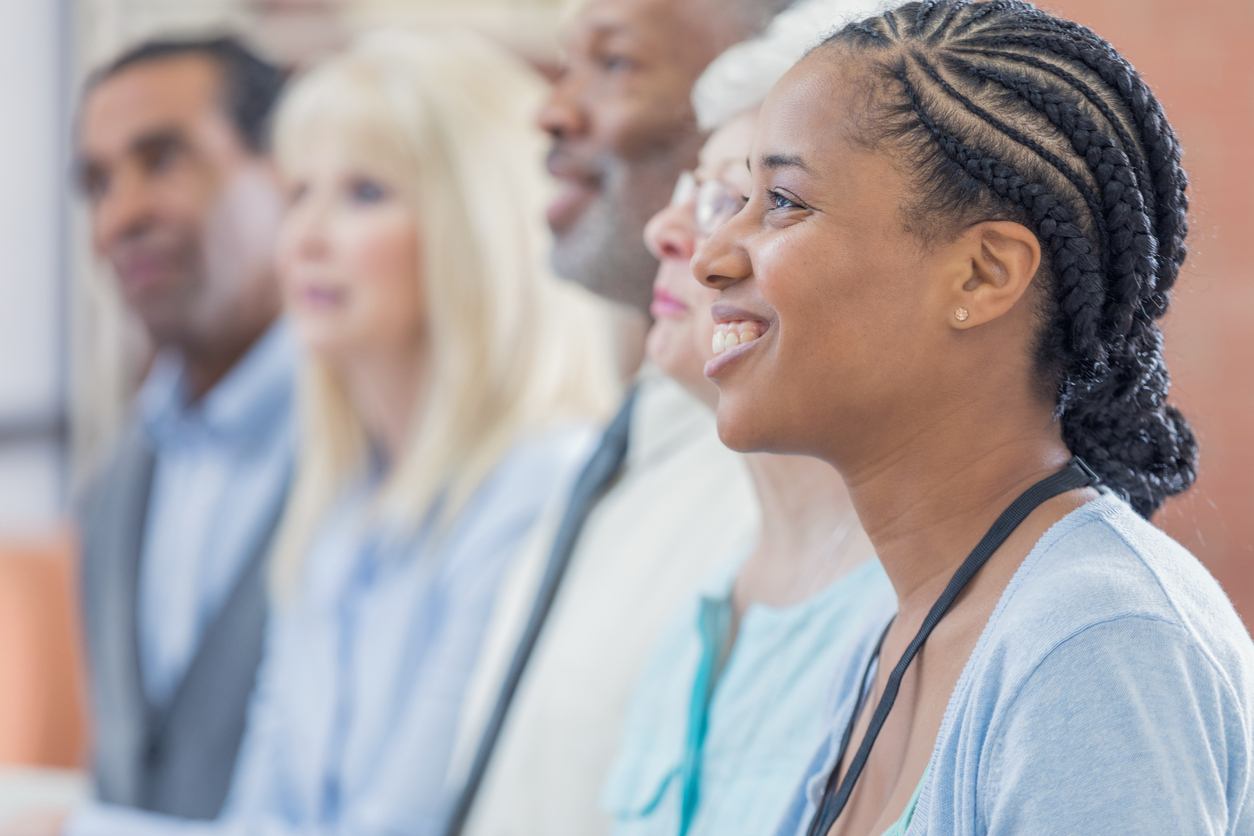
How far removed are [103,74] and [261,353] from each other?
0.48 meters

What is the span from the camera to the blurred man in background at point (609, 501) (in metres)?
1.25

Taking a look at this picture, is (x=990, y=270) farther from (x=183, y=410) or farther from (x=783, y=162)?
(x=183, y=410)

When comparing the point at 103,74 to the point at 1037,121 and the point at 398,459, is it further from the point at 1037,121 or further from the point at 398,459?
the point at 1037,121

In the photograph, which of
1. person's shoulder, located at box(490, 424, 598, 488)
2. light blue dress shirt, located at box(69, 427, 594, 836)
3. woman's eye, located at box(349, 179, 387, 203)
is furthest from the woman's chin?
woman's eye, located at box(349, 179, 387, 203)

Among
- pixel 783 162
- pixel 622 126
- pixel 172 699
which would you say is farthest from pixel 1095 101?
pixel 172 699

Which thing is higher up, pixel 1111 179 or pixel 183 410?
pixel 1111 179

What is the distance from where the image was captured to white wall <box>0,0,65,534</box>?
10.7 feet

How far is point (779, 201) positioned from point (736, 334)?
65mm

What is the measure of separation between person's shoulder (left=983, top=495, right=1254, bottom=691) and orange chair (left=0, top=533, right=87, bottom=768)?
204 centimetres

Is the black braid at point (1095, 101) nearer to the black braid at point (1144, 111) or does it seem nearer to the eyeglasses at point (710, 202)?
the black braid at point (1144, 111)

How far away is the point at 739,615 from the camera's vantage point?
3.32ft

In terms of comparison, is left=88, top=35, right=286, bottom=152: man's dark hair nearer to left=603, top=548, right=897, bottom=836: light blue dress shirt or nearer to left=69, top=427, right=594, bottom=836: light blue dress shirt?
left=69, top=427, right=594, bottom=836: light blue dress shirt

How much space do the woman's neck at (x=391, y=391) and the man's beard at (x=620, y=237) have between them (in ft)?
1.61

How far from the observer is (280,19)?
3.13 meters
